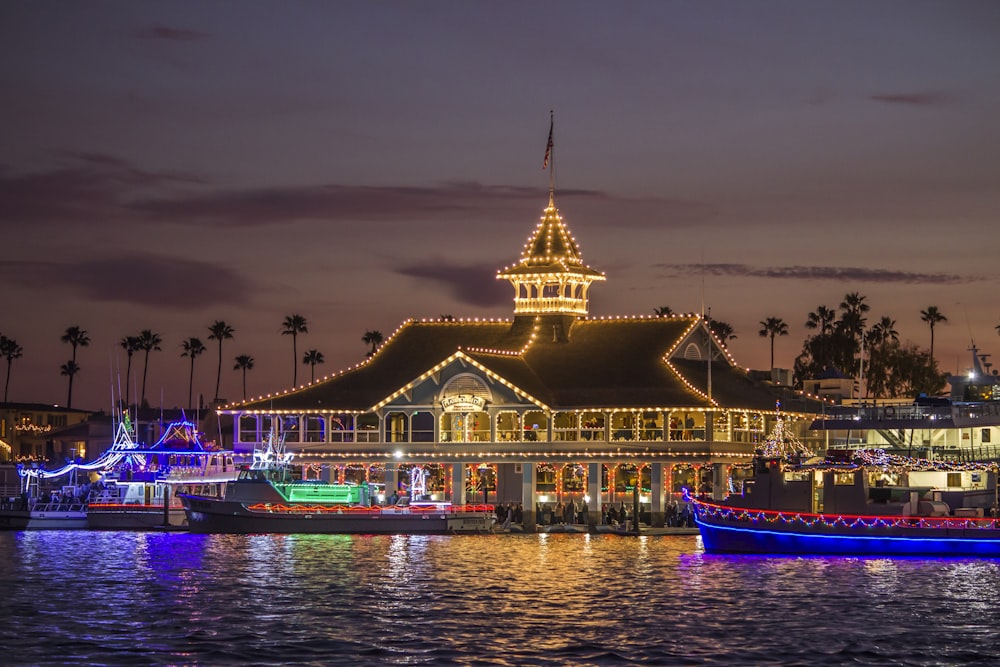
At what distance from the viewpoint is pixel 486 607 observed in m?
59.0

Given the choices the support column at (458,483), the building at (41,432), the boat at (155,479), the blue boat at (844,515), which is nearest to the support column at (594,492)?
the support column at (458,483)

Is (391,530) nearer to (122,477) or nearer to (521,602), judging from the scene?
(122,477)

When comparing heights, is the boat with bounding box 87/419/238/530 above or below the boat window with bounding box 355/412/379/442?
below

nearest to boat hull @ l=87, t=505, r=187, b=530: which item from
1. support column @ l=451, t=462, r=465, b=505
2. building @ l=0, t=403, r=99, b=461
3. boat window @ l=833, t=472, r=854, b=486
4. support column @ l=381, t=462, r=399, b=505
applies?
support column @ l=381, t=462, r=399, b=505

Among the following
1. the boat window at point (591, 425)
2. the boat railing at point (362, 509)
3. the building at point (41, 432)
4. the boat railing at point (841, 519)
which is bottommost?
the boat railing at point (841, 519)

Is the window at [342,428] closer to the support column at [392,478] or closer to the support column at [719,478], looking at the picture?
the support column at [392,478]

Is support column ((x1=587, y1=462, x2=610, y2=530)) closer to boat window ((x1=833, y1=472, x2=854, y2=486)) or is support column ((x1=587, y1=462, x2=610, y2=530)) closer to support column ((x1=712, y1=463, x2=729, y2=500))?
support column ((x1=712, y1=463, x2=729, y2=500))

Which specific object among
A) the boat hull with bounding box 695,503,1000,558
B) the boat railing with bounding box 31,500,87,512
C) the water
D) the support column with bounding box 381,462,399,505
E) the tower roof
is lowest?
the water

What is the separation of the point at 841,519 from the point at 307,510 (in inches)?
1155

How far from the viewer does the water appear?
161 feet

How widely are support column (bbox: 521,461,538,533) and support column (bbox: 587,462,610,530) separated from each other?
9.63 ft

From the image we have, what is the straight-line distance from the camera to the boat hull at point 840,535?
76.3 meters

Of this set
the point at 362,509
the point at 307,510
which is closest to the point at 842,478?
the point at 362,509

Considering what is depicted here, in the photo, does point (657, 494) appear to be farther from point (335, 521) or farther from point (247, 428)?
point (247, 428)
